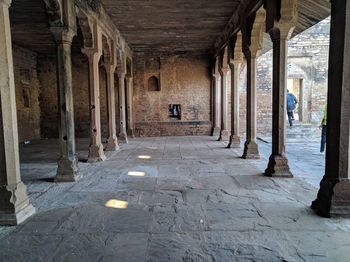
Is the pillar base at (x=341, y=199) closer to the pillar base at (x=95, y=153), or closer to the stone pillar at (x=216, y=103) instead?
the pillar base at (x=95, y=153)

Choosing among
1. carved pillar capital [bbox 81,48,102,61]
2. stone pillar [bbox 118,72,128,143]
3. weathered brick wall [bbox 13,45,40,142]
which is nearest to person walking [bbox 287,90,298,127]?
stone pillar [bbox 118,72,128,143]

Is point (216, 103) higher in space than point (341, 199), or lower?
higher

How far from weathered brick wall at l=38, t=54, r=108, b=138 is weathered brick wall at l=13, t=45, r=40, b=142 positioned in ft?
1.06

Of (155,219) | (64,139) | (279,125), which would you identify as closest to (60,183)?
(64,139)

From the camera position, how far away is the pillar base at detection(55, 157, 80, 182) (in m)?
5.77

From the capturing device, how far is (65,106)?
5.79 m

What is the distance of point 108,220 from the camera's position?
146 inches

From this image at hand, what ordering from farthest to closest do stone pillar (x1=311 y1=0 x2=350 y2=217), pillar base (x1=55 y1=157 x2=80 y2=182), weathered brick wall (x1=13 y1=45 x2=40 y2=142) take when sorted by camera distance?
1. weathered brick wall (x1=13 y1=45 x2=40 y2=142)
2. pillar base (x1=55 y1=157 x2=80 y2=182)
3. stone pillar (x1=311 y1=0 x2=350 y2=217)

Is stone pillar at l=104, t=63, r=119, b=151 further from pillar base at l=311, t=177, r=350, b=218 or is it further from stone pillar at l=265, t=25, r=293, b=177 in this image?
pillar base at l=311, t=177, r=350, b=218

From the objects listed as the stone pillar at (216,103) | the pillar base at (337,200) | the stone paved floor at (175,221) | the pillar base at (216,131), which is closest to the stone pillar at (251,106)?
the stone paved floor at (175,221)

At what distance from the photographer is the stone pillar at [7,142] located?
360 cm

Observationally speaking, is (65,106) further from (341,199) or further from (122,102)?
(122,102)

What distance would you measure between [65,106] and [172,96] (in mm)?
9376

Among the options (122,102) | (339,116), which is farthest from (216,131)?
(339,116)
